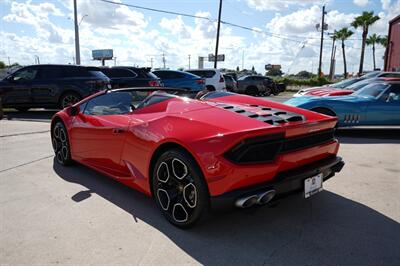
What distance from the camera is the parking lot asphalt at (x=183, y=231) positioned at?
2.61 m

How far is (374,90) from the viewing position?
7680 millimetres

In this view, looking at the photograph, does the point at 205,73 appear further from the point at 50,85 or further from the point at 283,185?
the point at 283,185

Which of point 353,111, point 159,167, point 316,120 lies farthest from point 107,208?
point 353,111

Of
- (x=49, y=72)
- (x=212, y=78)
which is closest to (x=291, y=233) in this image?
(x=49, y=72)

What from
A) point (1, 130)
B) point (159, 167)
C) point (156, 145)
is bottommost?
point (1, 130)

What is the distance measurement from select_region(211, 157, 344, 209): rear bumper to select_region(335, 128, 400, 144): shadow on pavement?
13.7ft

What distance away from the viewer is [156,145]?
10.1ft

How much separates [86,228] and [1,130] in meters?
6.16

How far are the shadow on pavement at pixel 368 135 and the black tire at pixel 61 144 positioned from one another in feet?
17.0

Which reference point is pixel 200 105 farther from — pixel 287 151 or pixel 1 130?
pixel 1 130

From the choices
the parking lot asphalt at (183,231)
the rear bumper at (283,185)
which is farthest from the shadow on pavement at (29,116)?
the rear bumper at (283,185)

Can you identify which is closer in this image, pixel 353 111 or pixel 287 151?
pixel 287 151

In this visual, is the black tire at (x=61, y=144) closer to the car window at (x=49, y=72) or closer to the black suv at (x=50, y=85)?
the black suv at (x=50, y=85)

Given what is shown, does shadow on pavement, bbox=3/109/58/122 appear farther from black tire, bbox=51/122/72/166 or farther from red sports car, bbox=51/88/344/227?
red sports car, bbox=51/88/344/227
